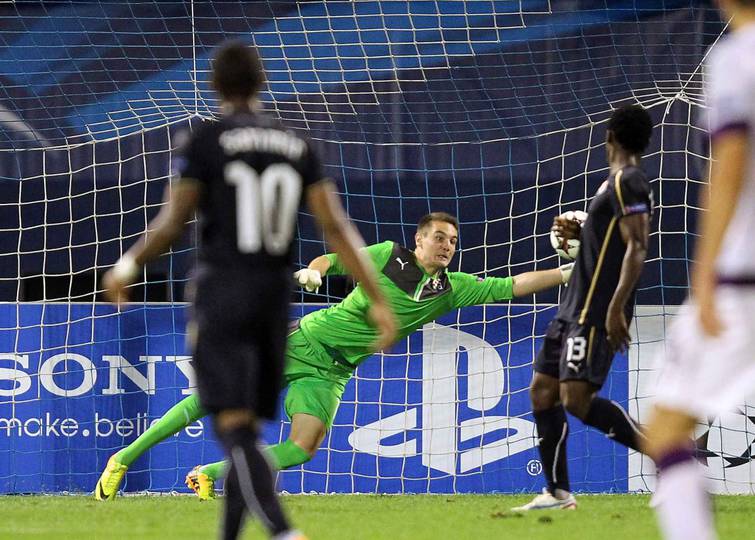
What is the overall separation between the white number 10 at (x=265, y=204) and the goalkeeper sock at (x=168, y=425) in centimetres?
394

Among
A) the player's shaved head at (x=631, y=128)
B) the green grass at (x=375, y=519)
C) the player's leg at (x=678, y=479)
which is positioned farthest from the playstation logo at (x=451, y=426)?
the player's leg at (x=678, y=479)

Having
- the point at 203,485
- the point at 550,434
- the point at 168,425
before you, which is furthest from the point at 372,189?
the point at 550,434

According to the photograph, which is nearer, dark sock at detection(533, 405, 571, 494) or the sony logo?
dark sock at detection(533, 405, 571, 494)

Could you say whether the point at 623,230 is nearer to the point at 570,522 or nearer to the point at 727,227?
the point at 570,522

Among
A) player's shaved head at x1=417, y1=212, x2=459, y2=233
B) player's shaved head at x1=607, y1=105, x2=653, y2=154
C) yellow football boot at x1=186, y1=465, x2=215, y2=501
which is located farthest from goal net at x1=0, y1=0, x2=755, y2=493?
player's shaved head at x1=607, y1=105, x2=653, y2=154

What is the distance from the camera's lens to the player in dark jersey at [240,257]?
404 centimetres

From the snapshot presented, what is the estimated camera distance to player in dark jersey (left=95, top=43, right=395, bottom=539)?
4.04 m

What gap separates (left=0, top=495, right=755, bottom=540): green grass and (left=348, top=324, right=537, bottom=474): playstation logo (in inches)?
42.7

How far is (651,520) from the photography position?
6.43 m

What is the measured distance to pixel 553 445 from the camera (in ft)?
21.9

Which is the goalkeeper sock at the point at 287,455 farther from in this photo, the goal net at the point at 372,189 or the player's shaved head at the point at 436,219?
the goal net at the point at 372,189

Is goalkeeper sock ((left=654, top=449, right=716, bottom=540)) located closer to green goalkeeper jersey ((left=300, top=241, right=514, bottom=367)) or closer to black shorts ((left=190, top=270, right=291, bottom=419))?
black shorts ((left=190, top=270, right=291, bottom=419))

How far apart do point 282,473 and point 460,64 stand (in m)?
3.67

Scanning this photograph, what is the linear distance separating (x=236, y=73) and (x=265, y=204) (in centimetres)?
42
